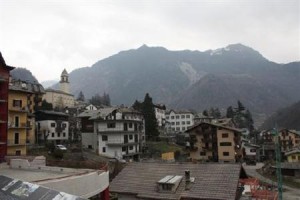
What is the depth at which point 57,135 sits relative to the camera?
73.5 m

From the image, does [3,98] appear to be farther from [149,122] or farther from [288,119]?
[288,119]

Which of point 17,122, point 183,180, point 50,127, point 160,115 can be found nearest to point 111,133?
point 50,127

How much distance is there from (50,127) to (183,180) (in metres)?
49.5

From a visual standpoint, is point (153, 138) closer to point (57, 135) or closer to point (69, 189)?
point (57, 135)

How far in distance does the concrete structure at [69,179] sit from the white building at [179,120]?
108 meters

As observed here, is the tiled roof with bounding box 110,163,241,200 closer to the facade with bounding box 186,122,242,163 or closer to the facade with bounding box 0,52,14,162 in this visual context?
the facade with bounding box 0,52,14,162

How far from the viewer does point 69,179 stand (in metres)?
14.9

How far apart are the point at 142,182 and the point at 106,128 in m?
37.0

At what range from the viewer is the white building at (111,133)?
2576 inches

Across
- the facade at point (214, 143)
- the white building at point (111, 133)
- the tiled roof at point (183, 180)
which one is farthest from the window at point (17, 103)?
the facade at point (214, 143)

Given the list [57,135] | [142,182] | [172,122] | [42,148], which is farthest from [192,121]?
[142,182]

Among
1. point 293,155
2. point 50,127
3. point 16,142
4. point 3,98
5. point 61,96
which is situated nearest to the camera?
point 3,98

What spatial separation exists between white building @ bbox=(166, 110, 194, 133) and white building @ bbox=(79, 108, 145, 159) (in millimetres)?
59425

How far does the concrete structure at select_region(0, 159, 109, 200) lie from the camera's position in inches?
568
